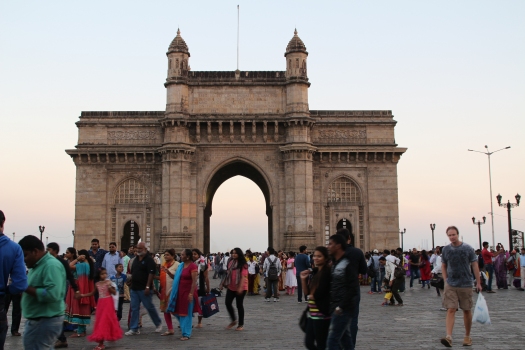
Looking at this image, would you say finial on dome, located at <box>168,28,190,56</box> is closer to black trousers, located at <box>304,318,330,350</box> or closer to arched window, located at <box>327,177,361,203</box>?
arched window, located at <box>327,177,361,203</box>

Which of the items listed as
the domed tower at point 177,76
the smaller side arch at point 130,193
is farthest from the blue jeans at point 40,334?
the smaller side arch at point 130,193

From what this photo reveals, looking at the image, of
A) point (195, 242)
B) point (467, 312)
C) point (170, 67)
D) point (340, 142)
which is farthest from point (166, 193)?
point (467, 312)

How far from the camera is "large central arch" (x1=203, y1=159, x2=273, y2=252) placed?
150ft

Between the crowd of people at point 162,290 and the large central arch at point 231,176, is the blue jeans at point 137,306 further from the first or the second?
the large central arch at point 231,176

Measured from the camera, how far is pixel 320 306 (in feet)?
31.4

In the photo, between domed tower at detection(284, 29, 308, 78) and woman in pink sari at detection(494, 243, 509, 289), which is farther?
domed tower at detection(284, 29, 308, 78)

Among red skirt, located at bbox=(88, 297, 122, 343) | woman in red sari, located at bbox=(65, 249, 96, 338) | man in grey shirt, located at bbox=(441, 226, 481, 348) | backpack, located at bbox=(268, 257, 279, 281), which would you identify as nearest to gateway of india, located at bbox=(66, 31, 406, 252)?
backpack, located at bbox=(268, 257, 279, 281)

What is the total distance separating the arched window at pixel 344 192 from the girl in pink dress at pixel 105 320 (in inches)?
1298

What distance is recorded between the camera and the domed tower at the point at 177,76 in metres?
43.8

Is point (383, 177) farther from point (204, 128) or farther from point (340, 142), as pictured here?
point (204, 128)

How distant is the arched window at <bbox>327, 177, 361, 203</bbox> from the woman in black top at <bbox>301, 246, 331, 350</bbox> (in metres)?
35.7

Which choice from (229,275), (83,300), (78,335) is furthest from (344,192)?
(83,300)

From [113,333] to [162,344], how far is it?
1.19m

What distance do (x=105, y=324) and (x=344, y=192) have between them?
33.8 metres
